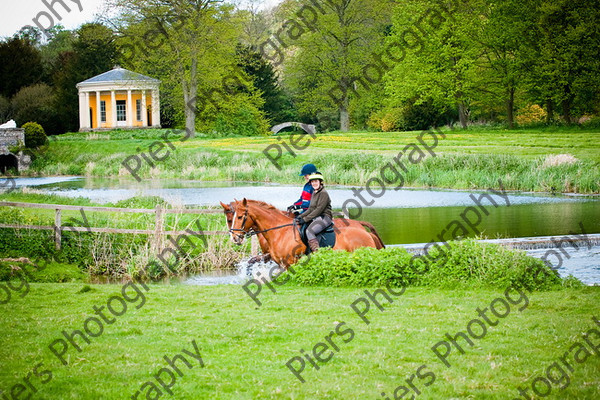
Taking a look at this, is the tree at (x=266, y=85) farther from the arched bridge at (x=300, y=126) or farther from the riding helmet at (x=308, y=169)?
the riding helmet at (x=308, y=169)

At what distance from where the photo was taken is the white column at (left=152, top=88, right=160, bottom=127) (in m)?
55.6

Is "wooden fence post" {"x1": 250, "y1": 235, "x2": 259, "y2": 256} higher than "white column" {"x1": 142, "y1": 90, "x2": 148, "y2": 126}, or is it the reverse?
"white column" {"x1": 142, "y1": 90, "x2": 148, "y2": 126}

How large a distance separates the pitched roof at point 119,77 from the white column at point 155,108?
1.24m

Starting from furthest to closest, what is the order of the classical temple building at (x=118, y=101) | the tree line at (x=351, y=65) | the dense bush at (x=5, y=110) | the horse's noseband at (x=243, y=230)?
the classical temple building at (x=118, y=101)
the dense bush at (x=5, y=110)
the tree line at (x=351, y=65)
the horse's noseband at (x=243, y=230)

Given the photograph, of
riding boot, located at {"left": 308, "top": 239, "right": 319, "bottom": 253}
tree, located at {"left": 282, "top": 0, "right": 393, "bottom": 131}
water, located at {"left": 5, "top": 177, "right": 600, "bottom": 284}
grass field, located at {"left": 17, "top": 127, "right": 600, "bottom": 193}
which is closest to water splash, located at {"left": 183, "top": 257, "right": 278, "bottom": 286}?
water, located at {"left": 5, "top": 177, "right": 600, "bottom": 284}

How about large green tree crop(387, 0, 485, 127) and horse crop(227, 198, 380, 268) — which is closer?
horse crop(227, 198, 380, 268)

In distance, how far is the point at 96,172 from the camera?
134 feet

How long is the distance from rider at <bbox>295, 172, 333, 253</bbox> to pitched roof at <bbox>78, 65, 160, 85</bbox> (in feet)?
145

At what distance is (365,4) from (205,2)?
1554cm

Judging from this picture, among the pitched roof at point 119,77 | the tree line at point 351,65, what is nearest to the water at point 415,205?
the tree line at point 351,65

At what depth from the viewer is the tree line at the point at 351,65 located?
1823 inches

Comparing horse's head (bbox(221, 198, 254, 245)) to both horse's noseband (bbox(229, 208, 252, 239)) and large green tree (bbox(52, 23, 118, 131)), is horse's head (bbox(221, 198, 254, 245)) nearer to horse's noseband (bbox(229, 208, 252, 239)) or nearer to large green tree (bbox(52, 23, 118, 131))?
horse's noseband (bbox(229, 208, 252, 239))

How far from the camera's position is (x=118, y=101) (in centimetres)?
5744

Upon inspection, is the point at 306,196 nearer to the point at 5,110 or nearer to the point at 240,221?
the point at 240,221
